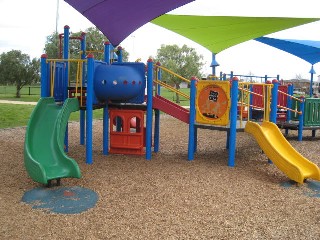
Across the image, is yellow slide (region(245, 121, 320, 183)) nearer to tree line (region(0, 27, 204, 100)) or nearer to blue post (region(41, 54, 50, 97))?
blue post (region(41, 54, 50, 97))

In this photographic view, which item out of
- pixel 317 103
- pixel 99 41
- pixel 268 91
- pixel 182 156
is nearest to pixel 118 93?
pixel 182 156

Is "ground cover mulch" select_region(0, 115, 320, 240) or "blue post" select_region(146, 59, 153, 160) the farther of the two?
"blue post" select_region(146, 59, 153, 160)

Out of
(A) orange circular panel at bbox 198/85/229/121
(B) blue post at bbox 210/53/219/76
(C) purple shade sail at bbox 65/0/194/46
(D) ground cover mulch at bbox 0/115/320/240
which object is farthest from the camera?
(B) blue post at bbox 210/53/219/76

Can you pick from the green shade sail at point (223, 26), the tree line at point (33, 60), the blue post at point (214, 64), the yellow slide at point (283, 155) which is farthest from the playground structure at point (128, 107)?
the tree line at point (33, 60)

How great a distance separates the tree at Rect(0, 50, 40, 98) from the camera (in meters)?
28.2

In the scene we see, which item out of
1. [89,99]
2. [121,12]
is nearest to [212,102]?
[89,99]

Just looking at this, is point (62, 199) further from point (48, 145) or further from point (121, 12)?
point (121, 12)

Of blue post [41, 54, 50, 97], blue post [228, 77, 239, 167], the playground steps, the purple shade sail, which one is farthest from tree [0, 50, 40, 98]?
blue post [228, 77, 239, 167]

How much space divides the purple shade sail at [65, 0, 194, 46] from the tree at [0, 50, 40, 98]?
21.1m

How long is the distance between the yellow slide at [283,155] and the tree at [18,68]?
80.8 ft

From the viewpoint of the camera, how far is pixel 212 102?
798 centimetres

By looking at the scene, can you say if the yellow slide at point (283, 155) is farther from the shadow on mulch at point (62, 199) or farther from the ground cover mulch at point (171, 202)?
the shadow on mulch at point (62, 199)

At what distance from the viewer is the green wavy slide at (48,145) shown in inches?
228

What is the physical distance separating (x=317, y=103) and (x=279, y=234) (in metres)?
8.61
